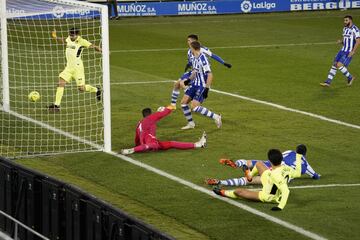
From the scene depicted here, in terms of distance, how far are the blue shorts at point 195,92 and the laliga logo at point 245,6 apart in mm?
31045

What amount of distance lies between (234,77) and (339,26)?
16487 millimetres

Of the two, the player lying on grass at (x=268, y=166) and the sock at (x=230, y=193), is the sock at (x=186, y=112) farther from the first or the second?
the sock at (x=230, y=193)

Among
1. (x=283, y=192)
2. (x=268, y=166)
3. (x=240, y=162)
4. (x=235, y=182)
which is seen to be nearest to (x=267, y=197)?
(x=283, y=192)

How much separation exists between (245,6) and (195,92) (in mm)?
31306

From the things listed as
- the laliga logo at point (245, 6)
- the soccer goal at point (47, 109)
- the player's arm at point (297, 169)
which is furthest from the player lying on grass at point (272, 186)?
the laliga logo at point (245, 6)

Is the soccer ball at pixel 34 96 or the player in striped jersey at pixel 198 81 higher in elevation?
the player in striped jersey at pixel 198 81

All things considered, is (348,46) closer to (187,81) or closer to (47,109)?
(187,81)

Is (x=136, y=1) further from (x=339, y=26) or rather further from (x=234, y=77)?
(x=234, y=77)

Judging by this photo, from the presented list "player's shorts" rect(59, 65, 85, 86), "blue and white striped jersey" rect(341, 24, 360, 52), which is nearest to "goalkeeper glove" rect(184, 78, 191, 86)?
"player's shorts" rect(59, 65, 85, 86)

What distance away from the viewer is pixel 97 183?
18219mm

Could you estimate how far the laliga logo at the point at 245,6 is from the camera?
53.7m

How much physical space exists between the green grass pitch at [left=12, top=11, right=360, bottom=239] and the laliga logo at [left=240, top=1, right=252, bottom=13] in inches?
367

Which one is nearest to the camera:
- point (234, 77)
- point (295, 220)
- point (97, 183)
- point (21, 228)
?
point (21, 228)

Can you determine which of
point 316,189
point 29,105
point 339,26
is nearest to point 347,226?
point 316,189
